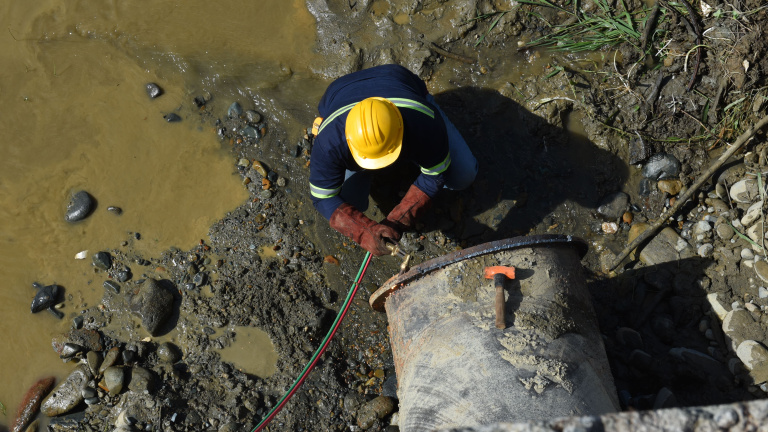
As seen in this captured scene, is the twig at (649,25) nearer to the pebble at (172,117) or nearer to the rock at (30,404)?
the pebble at (172,117)

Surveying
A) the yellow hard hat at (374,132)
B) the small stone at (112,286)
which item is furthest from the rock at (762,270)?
the small stone at (112,286)

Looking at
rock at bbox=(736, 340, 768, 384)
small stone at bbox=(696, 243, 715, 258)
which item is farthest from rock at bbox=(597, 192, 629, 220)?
rock at bbox=(736, 340, 768, 384)

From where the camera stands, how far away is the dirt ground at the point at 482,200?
3861 mm

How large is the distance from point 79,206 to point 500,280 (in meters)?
3.32

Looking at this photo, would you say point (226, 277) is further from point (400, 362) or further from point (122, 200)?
point (400, 362)

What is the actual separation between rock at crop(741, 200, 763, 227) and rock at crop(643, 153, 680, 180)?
56 cm

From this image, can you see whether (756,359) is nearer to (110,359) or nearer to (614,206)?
(614,206)

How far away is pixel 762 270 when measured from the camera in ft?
12.6

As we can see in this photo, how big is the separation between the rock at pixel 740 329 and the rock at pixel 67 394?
437 cm

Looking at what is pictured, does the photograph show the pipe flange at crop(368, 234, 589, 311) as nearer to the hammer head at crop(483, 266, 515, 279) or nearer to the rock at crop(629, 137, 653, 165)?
the hammer head at crop(483, 266, 515, 279)

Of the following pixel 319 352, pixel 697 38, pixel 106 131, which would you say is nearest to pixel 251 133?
pixel 106 131

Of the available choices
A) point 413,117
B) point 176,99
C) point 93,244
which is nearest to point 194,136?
point 176,99

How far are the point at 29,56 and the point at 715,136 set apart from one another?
5.58 meters

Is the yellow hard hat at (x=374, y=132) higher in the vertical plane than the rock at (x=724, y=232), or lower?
higher
